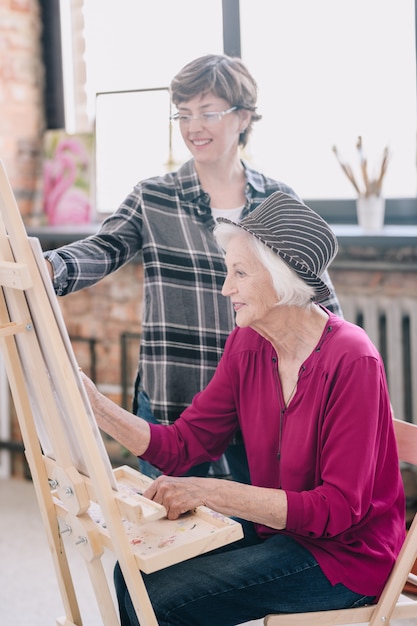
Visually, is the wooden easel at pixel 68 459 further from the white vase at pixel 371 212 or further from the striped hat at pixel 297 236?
the white vase at pixel 371 212

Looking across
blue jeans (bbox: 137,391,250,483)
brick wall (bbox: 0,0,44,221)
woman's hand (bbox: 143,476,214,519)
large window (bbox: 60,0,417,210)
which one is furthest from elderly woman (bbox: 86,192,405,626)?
brick wall (bbox: 0,0,44,221)

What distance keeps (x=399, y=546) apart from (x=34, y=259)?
3.09ft

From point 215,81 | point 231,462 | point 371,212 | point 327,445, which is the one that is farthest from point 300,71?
point 327,445

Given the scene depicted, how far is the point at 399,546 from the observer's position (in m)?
1.78

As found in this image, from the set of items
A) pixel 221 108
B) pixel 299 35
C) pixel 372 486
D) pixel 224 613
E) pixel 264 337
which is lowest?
pixel 224 613

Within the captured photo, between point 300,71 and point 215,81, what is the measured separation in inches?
48.9

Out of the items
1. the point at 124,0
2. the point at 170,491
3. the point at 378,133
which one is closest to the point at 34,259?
the point at 170,491

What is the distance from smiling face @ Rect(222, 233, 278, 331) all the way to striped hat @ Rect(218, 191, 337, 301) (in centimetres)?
5

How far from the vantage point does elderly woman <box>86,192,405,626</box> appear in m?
1.63

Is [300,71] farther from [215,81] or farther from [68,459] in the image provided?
[68,459]

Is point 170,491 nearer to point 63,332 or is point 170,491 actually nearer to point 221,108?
point 63,332

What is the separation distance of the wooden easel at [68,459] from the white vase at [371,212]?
1655 mm

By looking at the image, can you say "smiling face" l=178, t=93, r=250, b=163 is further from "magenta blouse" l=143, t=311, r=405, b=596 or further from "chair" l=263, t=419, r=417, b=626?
"chair" l=263, t=419, r=417, b=626

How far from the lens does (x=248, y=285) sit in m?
1.78
